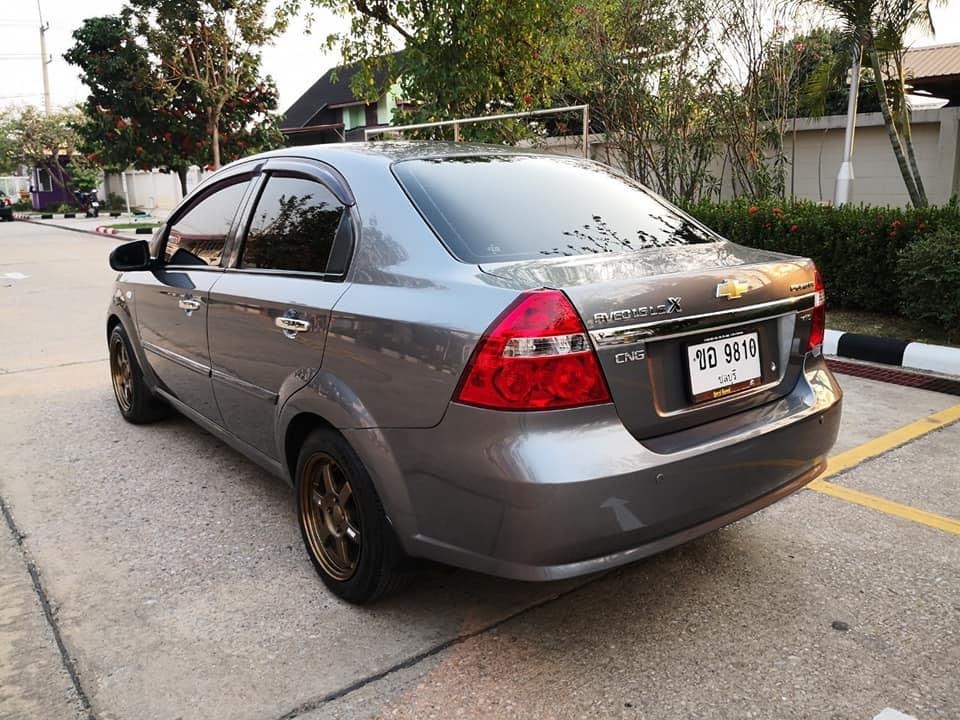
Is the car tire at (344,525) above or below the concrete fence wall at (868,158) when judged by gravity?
below

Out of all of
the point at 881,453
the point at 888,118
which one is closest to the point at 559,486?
the point at 881,453

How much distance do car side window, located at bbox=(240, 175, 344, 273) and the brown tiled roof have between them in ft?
56.6

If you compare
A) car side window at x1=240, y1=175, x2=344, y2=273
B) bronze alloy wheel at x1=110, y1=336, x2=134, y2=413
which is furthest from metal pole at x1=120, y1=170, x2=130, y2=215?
car side window at x1=240, y1=175, x2=344, y2=273

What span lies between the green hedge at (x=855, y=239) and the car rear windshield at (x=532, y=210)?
12.6 feet

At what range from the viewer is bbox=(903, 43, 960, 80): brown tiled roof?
17.5 meters

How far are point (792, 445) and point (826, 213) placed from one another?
5499mm

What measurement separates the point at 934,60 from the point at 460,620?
21.3 m

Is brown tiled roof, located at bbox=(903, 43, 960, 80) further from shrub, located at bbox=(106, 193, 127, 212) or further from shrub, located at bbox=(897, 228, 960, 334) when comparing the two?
shrub, located at bbox=(106, 193, 127, 212)

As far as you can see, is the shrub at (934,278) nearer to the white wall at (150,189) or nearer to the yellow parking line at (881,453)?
the yellow parking line at (881,453)

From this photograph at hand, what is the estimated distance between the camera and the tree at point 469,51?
33.8 feet

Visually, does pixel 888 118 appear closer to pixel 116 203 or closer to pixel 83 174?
pixel 116 203

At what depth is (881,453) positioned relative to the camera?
4309mm

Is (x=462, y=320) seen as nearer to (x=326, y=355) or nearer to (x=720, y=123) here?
(x=326, y=355)

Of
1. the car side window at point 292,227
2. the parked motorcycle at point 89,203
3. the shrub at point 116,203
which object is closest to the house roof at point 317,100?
the shrub at point 116,203
